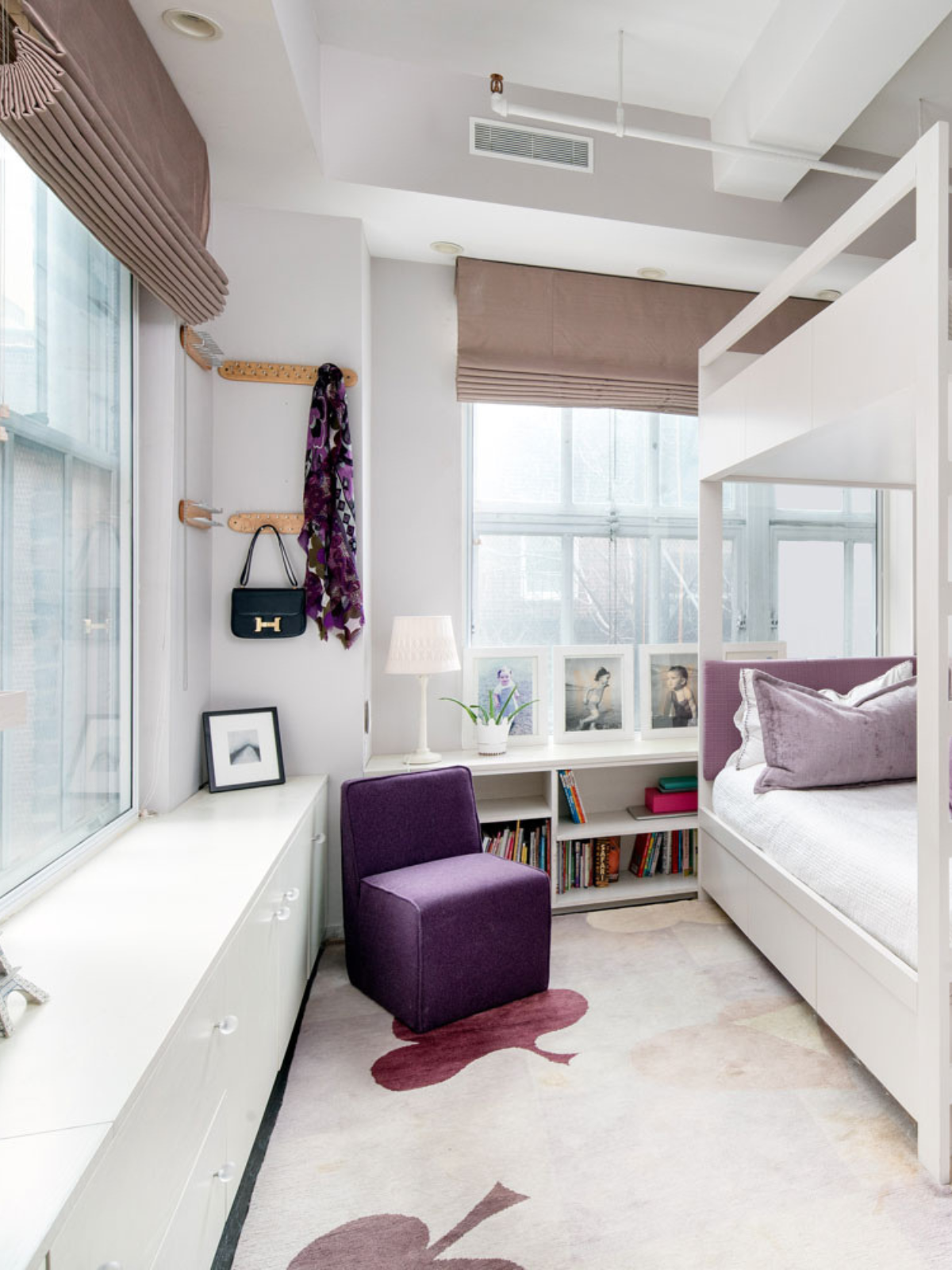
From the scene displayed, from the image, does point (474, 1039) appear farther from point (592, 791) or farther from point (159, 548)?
point (159, 548)

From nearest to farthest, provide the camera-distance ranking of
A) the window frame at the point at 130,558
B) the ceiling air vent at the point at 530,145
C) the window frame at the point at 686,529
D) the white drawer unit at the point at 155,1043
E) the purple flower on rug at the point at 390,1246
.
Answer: the white drawer unit at the point at 155,1043 < the purple flower on rug at the point at 390,1246 < the window frame at the point at 130,558 < the ceiling air vent at the point at 530,145 < the window frame at the point at 686,529

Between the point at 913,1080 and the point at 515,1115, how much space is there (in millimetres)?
895

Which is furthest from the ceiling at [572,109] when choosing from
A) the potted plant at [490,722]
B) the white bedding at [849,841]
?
the white bedding at [849,841]

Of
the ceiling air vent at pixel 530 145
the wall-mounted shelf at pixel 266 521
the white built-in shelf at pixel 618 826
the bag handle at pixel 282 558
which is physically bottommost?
the white built-in shelf at pixel 618 826

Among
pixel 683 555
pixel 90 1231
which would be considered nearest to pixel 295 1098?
pixel 90 1231

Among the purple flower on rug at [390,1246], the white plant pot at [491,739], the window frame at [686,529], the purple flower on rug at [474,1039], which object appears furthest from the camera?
the window frame at [686,529]

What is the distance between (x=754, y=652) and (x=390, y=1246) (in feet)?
8.60

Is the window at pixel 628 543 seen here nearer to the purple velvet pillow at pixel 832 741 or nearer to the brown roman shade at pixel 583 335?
the brown roman shade at pixel 583 335

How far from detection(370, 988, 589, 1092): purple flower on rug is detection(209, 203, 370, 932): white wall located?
0.89 metres

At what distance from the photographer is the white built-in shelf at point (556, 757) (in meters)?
2.66

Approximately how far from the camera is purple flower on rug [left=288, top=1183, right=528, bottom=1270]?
4.08ft

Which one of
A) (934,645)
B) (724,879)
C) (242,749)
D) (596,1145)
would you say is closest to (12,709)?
(242,749)

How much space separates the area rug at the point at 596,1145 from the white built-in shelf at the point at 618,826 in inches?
25.8

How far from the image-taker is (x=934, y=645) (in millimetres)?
1398
